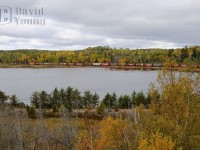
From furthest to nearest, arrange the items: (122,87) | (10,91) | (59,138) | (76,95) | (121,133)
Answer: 1. (122,87)
2. (10,91)
3. (76,95)
4. (59,138)
5. (121,133)

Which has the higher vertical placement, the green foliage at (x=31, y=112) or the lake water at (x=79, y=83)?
the lake water at (x=79, y=83)

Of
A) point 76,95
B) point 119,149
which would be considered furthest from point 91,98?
point 119,149

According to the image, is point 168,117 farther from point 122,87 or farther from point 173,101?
point 122,87

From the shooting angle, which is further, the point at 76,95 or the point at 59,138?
the point at 76,95

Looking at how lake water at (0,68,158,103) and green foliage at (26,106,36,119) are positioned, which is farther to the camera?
lake water at (0,68,158,103)

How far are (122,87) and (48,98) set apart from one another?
40.8 m

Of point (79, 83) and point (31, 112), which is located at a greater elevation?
point (79, 83)

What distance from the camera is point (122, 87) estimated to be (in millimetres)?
102125

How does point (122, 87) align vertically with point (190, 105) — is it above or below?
below

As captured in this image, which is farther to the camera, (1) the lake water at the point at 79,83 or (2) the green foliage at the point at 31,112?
(1) the lake water at the point at 79,83

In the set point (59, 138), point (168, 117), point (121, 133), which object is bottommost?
point (59, 138)

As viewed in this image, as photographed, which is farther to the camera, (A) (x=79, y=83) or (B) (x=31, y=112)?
(A) (x=79, y=83)

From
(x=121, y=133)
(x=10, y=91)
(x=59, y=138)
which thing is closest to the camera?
(x=121, y=133)

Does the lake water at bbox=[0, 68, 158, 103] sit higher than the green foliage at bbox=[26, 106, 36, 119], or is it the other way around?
the lake water at bbox=[0, 68, 158, 103]
